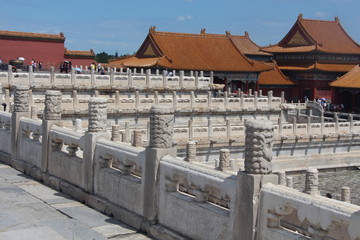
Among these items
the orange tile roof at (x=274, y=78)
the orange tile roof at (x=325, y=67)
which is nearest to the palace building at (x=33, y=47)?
the orange tile roof at (x=274, y=78)

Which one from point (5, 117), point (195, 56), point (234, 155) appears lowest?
point (234, 155)

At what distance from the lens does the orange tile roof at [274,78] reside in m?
53.3

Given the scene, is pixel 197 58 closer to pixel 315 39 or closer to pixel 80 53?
pixel 80 53

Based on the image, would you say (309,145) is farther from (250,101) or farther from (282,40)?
(282,40)

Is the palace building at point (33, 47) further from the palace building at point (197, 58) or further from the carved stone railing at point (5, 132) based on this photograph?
the carved stone railing at point (5, 132)

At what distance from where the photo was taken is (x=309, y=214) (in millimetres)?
5617

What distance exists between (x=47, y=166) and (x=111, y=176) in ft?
9.03

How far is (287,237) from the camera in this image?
591cm

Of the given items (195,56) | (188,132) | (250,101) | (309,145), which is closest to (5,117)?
(188,132)

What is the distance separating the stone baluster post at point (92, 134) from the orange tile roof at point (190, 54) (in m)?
36.8

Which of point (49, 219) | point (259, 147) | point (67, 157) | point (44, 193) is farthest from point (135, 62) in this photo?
point (259, 147)

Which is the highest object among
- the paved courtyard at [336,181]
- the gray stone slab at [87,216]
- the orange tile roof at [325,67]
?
the orange tile roof at [325,67]

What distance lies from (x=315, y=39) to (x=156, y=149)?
50.8m

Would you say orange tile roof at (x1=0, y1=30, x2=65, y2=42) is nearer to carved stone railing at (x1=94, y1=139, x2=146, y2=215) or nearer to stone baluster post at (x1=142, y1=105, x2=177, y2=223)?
carved stone railing at (x1=94, y1=139, x2=146, y2=215)
